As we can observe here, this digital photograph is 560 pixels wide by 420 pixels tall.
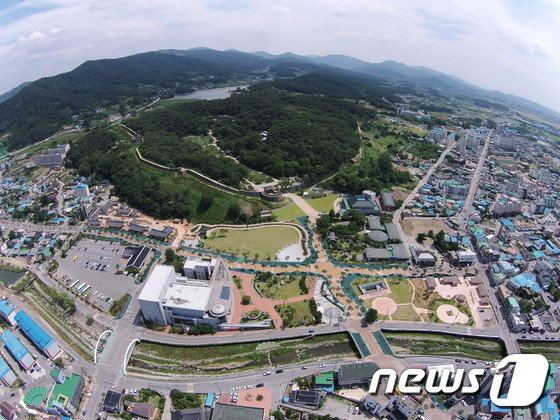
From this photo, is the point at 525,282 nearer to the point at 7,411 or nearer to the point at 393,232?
the point at 393,232

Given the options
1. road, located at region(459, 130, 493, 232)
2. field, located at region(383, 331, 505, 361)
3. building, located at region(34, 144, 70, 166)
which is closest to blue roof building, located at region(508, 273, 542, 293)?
field, located at region(383, 331, 505, 361)

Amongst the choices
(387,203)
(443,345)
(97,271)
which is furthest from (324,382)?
(387,203)

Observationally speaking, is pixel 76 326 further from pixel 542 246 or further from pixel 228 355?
pixel 542 246

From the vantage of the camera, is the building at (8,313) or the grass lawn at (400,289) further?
the grass lawn at (400,289)

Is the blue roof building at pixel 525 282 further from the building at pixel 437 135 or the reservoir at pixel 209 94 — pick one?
the reservoir at pixel 209 94

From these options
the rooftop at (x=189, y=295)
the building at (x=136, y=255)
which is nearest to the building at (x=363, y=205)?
the rooftop at (x=189, y=295)

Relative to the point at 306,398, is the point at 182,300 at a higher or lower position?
higher
